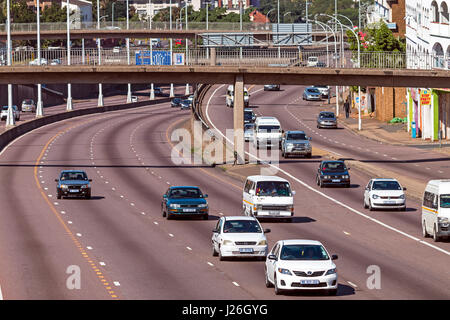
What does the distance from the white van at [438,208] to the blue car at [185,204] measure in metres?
11.6

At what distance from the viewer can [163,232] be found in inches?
1795

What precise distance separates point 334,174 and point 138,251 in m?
25.8

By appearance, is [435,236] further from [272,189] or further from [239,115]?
[239,115]

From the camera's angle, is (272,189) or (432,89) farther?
(432,89)

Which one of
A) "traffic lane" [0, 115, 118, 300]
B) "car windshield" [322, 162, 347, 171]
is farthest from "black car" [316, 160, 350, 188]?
"traffic lane" [0, 115, 118, 300]

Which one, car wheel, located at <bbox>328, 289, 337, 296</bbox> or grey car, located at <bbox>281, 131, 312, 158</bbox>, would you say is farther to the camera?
grey car, located at <bbox>281, 131, 312, 158</bbox>

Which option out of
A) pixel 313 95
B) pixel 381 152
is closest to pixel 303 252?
pixel 381 152

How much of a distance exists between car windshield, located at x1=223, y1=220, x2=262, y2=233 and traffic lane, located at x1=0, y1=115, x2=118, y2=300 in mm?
5057

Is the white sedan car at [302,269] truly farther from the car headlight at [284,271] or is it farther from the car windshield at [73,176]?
the car windshield at [73,176]

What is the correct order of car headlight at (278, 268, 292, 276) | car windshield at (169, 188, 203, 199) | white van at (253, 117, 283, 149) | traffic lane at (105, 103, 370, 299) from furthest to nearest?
white van at (253, 117, 283, 149), car windshield at (169, 188, 203, 199), traffic lane at (105, 103, 370, 299), car headlight at (278, 268, 292, 276)

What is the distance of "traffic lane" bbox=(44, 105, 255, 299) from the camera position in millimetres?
31141

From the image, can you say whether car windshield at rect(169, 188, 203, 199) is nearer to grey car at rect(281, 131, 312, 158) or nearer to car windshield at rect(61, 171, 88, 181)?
car windshield at rect(61, 171, 88, 181)
